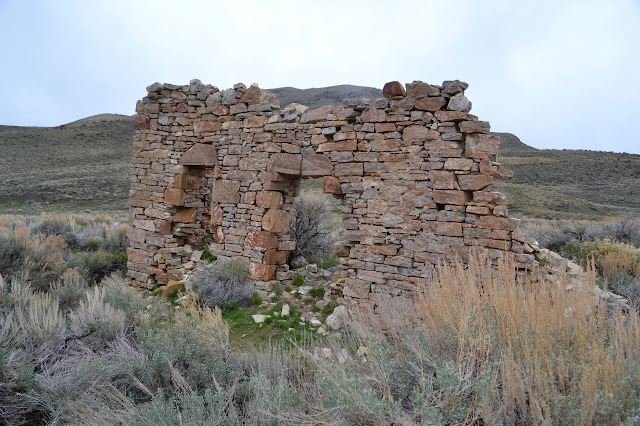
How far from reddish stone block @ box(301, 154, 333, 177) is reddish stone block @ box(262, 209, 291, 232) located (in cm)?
80

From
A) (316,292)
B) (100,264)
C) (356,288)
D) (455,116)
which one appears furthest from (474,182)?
(100,264)

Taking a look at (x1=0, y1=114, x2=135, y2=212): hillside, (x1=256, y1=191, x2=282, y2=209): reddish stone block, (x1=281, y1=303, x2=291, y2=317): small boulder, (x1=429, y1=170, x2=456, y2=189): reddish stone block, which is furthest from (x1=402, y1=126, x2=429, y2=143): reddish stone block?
(x1=0, y1=114, x2=135, y2=212): hillside

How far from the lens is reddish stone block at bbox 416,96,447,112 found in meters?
5.50

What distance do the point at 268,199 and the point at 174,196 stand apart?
2.23 metres

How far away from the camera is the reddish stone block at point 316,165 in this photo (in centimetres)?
649

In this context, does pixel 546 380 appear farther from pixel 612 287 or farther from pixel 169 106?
pixel 169 106

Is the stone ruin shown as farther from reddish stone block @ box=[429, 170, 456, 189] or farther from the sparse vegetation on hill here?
the sparse vegetation on hill

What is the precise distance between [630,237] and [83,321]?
11776mm

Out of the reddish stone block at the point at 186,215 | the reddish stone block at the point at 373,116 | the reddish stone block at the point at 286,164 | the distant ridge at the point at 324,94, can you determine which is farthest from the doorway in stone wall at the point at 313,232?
the distant ridge at the point at 324,94

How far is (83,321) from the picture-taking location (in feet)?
13.2

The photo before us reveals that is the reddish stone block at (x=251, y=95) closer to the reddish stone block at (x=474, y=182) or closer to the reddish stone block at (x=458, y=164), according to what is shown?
the reddish stone block at (x=458, y=164)

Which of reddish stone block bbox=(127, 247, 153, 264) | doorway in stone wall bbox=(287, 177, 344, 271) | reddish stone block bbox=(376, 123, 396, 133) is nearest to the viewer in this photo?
reddish stone block bbox=(376, 123, 396, 133)

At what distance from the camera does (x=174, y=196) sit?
7965 mm

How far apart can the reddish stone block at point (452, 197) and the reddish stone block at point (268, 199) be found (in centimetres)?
274
